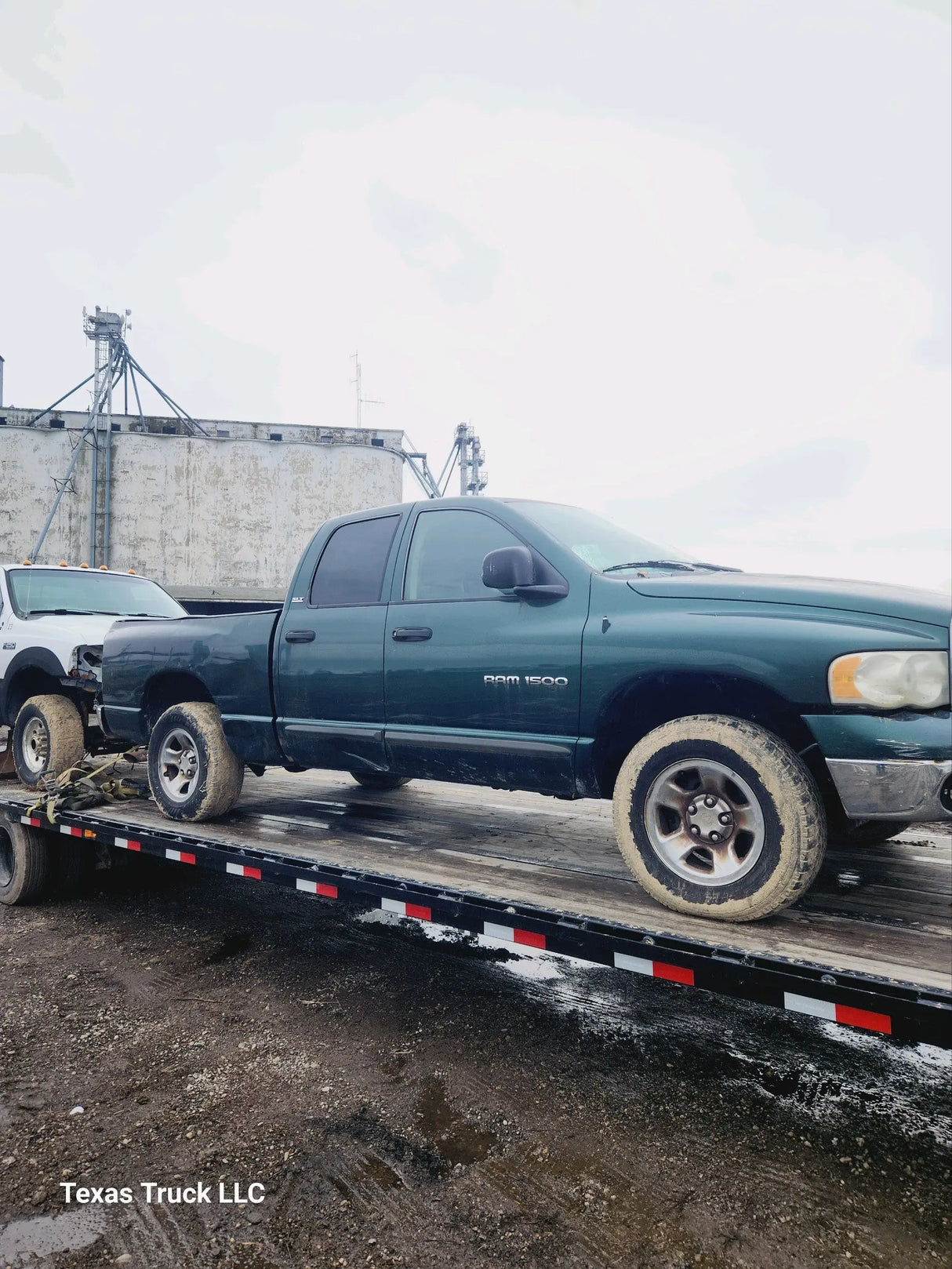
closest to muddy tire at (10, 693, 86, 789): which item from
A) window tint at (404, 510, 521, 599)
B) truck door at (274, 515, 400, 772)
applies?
truck door at (274, 515, 400, 772)

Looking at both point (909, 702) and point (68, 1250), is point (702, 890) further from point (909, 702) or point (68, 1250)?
point (68, 1250)

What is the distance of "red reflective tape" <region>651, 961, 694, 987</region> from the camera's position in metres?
2.57

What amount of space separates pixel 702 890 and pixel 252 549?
119 feet

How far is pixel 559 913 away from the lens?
2.90 metres

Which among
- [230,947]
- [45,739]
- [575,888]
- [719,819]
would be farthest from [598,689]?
[45,739]

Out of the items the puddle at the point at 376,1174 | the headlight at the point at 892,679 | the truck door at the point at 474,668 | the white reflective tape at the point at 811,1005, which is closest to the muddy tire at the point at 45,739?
the truck door at the point at 474,668

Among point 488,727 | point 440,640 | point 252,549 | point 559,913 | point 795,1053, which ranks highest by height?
point 252,549

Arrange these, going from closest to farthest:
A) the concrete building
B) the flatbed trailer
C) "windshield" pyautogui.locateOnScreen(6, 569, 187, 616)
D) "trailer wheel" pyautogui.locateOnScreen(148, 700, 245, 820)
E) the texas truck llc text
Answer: the flatbed trailer < the texas truck llc text < "trailer wheel" pyautogui.locateOnScreen(148, 700, 245, 820) < "windshield" pyautogui.locateOnScreen(6, 569, 187, 616) < the concrete building

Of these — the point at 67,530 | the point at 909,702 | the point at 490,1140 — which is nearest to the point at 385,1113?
the point at 490,1140

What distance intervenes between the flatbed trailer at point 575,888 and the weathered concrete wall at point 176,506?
32.4 m

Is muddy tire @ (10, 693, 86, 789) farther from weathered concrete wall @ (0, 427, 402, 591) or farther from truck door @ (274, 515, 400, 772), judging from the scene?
weathered concrete wall @ (0, 427, 402, 591)

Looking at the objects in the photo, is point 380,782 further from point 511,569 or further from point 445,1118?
point 445,1118

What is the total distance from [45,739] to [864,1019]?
5785mm

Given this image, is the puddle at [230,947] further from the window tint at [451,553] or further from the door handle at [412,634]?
the window tint at [451,553]
